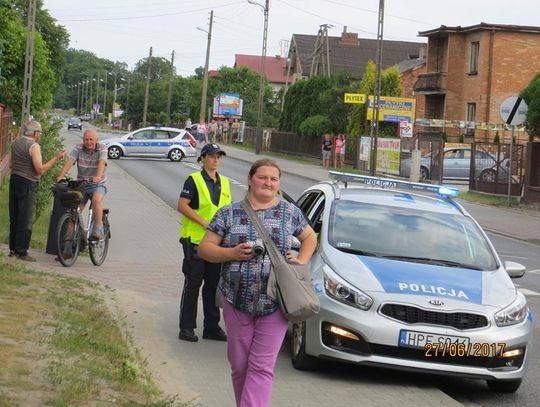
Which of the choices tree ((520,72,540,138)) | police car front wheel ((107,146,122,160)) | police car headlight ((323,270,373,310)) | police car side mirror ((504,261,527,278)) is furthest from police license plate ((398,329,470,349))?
police car front wheel ((107,146,122,160))

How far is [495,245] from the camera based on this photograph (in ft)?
69.4

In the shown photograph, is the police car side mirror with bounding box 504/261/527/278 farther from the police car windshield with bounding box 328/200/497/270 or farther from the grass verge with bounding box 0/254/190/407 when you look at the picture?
the grass verge with bounding box 0/254/190/407

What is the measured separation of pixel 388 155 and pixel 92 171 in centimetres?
3473

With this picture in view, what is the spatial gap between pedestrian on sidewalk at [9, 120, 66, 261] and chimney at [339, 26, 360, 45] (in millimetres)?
93895

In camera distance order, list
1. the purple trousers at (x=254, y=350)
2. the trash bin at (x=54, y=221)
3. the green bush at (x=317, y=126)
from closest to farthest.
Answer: the purple trousers at (x=254, y=350) < the trash bin at (x=54, y=221) < the green bush at (x=317, y=126)

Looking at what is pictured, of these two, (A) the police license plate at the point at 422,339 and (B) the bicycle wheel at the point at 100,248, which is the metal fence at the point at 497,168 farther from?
(A) the police license plate at the point at 422,339

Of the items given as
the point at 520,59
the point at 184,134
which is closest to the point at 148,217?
the point at 184,134

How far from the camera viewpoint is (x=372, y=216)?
8992 mm

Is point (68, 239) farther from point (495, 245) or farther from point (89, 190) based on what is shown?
point (495, 245)

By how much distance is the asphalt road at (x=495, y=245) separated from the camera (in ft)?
26.1

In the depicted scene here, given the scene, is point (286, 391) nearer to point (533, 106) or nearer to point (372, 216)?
point (372, 216)

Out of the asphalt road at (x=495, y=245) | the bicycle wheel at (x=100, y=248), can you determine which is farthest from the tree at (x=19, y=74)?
the bicycle wheel at (x=100, y=248)

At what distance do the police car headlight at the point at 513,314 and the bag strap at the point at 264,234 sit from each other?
283 centimetres

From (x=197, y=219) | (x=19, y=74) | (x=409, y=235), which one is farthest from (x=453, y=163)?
(x=197, y=219)
